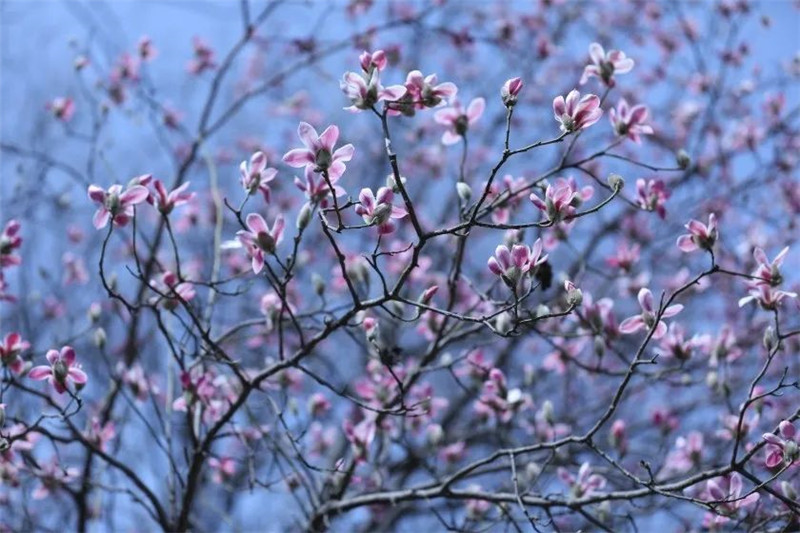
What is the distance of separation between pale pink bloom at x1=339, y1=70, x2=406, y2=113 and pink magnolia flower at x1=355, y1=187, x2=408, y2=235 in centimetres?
23

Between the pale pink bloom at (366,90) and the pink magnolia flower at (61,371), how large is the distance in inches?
44.3

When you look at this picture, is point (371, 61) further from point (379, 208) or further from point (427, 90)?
point (379, 208)

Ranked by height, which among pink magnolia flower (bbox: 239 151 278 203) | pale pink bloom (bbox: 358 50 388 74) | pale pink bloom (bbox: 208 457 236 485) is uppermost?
pale pink bloom (bbox: 358 50 388 74)

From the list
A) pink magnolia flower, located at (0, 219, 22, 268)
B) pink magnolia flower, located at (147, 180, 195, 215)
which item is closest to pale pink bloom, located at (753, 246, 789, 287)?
pink magnolia flower, located at (147, 180, 195, 215)

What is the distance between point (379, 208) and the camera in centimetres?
209

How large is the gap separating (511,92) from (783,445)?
1145 mm

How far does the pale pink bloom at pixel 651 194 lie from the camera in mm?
2877

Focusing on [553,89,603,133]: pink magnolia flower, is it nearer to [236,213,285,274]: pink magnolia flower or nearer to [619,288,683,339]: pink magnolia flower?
[619,288,683,339]: pink magnolia flower

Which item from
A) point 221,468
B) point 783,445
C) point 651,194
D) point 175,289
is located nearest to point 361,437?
point 221,468

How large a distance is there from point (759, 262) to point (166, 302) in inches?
72.1

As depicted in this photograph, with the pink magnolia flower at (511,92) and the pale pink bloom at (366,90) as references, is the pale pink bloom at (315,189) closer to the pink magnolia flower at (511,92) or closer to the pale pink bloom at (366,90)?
the pale pink bloom at (366,90)

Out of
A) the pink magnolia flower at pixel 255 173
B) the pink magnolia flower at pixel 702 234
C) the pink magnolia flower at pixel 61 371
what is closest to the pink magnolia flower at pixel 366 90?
the pink magnolia flower at pixel 255 173

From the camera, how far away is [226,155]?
741 cm

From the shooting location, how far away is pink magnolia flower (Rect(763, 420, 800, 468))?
7.09 feet
